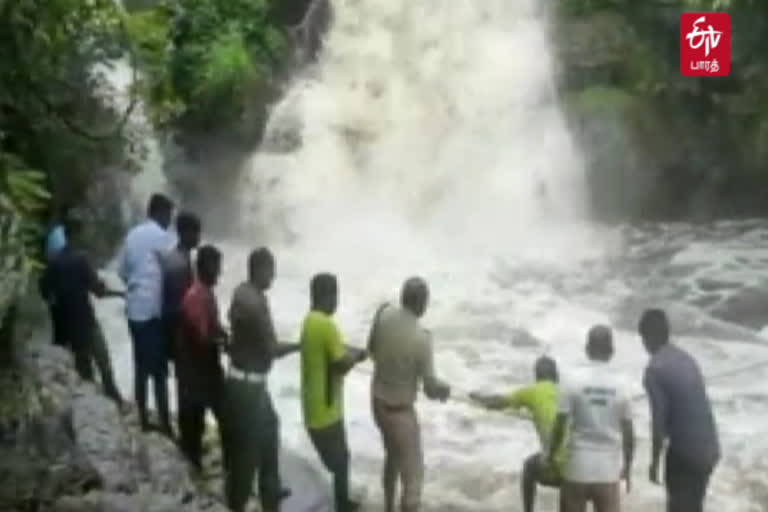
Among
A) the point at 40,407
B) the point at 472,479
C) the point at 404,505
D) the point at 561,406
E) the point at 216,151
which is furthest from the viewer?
the point at 216,151

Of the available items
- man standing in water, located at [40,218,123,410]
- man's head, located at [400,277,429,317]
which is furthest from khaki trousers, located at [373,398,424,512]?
man standing in water, located at [40,218,123,410]

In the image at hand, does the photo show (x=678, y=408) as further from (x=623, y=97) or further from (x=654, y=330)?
(x=623, y=97)

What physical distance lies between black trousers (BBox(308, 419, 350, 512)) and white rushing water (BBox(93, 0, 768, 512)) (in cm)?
638

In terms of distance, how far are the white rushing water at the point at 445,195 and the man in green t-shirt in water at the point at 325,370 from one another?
6.50 m

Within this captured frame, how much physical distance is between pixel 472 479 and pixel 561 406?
3.17m

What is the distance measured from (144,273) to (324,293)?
1.40m

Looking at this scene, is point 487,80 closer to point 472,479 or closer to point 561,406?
point 472,479

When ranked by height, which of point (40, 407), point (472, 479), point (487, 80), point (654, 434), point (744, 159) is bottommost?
point (472, 479)

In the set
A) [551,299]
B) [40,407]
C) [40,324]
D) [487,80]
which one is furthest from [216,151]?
[40,407]

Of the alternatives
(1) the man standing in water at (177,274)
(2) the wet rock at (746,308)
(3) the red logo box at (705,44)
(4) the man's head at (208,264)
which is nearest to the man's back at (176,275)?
(1) the man standing in water at (177,274)

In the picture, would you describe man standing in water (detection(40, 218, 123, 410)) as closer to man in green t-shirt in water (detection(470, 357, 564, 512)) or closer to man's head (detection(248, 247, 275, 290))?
man's head (detection(248, 247, 275, 290))

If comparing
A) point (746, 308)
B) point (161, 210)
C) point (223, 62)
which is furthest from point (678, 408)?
point (223, 62)

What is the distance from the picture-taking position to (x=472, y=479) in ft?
31.8

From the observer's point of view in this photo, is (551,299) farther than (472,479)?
Yes
